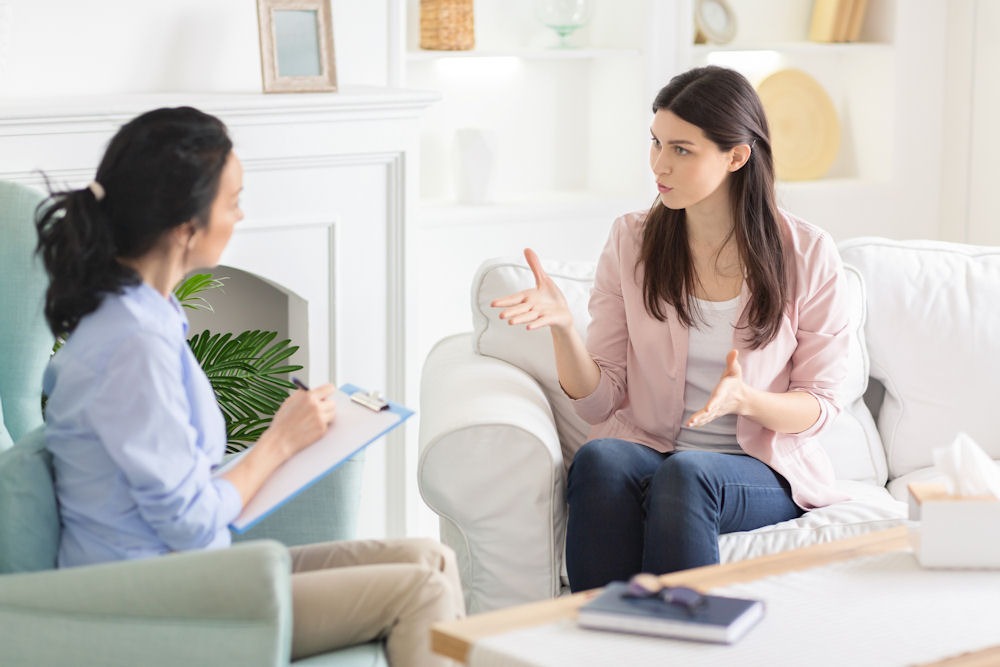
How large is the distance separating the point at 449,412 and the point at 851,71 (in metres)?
2.33

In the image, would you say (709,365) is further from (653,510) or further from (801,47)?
(801,47)

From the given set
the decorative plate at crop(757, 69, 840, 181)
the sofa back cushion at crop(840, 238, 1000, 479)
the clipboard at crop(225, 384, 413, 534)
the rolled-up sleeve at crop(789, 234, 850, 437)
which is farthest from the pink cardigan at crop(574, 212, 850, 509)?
the decorative plate at crop(757, 69, 840, 181)

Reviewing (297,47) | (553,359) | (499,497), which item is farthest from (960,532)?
(297,47)

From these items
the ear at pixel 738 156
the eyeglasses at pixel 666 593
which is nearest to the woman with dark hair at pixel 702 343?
the ear at pixel 738 156

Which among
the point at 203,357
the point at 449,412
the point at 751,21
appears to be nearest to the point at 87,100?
the point at 203,357

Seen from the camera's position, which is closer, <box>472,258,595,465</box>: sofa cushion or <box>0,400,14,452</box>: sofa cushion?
<box>0,400,14,452</box>: sofa cushion

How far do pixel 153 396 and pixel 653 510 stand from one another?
913mm

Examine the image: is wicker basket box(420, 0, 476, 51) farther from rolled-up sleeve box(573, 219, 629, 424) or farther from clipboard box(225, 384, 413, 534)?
clipboard box(225, 384, 413, 534)

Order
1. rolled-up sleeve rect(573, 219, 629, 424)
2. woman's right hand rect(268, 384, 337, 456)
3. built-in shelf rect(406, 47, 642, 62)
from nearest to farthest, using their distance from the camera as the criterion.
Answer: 1. woman's right hand rect(268, 384, 337, 456)
2. rolled-up sleeve rect(573, 219, 629, 424)
3. built-in shelf rect(406, 47, 642, 62)

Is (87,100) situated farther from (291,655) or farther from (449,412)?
(291,655)

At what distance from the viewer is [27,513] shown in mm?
1691

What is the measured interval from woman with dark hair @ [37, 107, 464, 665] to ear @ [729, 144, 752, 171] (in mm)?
971

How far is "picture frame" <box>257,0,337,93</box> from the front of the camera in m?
2.87

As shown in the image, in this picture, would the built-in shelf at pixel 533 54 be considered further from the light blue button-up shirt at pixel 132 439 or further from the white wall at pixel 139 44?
the light blue button-up shirt at pixel 132 439
